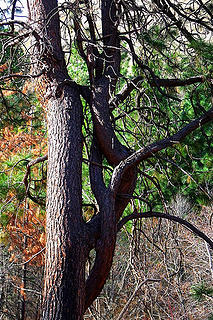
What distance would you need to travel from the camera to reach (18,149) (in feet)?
24.2

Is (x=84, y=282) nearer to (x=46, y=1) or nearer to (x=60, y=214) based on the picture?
(x=60, y=214)

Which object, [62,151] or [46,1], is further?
[46,1]

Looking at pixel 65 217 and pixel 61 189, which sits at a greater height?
pixel 61 189

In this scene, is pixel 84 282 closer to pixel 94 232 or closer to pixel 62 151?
pixel 94 232

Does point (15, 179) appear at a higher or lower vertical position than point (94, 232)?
higher

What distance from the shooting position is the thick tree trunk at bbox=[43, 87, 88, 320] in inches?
110

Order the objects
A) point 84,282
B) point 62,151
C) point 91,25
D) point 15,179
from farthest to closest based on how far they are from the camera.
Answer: point 15,179, point 91,25, point 62,151, point 84,282

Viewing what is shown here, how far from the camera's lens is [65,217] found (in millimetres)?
2973

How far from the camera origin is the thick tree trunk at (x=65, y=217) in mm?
2795

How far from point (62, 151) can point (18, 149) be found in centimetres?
436

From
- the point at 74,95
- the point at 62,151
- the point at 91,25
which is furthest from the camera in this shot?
the point at 91,25

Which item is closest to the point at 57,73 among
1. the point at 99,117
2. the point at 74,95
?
the point at 74,95

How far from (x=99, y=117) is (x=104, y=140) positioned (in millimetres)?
190

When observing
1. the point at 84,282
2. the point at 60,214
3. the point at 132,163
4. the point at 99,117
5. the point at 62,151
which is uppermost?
the point at 99,117
